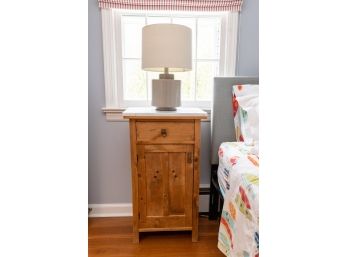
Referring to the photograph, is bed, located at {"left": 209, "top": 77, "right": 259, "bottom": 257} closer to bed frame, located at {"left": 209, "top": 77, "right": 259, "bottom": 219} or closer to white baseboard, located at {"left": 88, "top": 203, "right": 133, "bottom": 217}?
bed frame, located at {"left": 209, "top": 77, "right": 259, "bottom": 219}

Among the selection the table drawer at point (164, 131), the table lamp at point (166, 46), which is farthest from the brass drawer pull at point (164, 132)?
the table lamp at point (166, 46)

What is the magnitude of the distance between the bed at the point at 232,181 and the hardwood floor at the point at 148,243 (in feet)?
0.82

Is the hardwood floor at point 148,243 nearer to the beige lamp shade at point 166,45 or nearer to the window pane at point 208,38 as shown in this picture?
the beige lamp shade at point 166,45

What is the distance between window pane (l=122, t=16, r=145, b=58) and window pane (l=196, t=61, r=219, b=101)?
19.9 inches

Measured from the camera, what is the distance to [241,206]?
1.01 meters

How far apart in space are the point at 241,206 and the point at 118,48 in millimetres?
1392

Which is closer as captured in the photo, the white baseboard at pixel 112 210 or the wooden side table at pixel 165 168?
the wooden side table at pixel 165 168

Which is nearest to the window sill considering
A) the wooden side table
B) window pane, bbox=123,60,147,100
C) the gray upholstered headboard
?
window pane, bbox=123,60,147,100

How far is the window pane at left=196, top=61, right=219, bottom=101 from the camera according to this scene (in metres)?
1.90

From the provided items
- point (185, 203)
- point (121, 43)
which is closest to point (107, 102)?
point (121, 43)

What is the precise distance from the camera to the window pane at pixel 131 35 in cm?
181

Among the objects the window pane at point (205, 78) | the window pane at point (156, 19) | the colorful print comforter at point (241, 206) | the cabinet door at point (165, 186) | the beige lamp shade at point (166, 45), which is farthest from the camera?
the window pane at point (205, 78)
